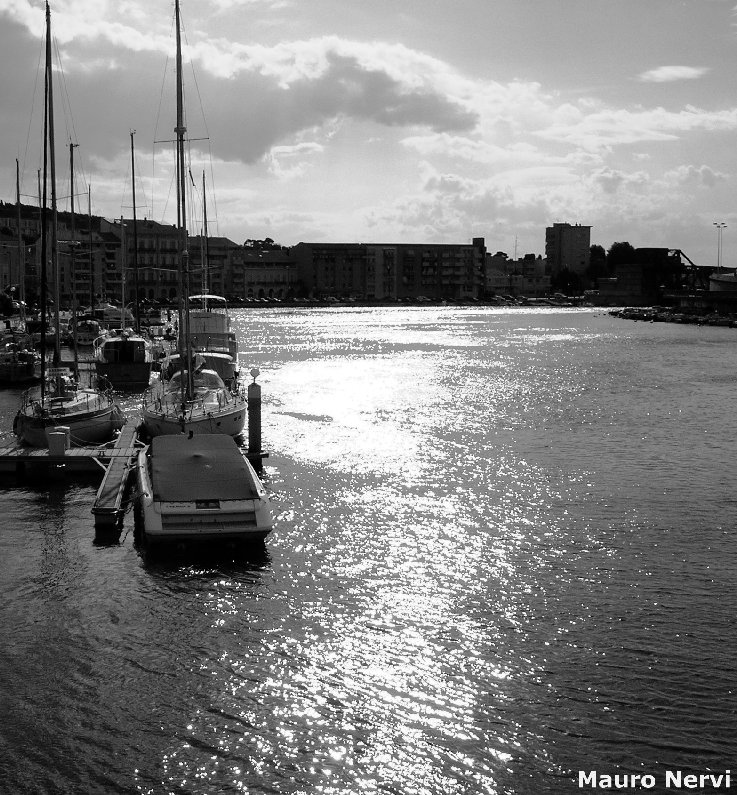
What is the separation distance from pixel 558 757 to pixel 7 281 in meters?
169

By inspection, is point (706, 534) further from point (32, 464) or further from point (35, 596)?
point (32, 464)

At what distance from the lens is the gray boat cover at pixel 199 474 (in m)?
22.8

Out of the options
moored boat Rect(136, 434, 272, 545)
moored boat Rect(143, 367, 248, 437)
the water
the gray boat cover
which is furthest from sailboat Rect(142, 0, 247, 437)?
moored boat Rect(136, 434, 272, 545)

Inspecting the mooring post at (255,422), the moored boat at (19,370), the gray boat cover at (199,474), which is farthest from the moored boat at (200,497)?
the moored boat at (19,370)

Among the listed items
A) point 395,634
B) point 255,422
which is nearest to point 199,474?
point 395,634

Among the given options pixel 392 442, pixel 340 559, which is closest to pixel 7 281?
pixel 392 442

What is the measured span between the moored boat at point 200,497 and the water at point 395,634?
74cm

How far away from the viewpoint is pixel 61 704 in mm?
14867

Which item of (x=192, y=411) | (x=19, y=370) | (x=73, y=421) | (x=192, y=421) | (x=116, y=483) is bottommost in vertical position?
(x=116, y=483)

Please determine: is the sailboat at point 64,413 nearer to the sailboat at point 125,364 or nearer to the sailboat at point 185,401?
the sailboat at point 185,401

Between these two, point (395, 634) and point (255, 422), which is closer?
point (395, 634)

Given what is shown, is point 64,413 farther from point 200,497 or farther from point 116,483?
point 200,497

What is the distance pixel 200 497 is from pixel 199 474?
0.96m

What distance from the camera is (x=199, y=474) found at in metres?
Answer: 23.5
